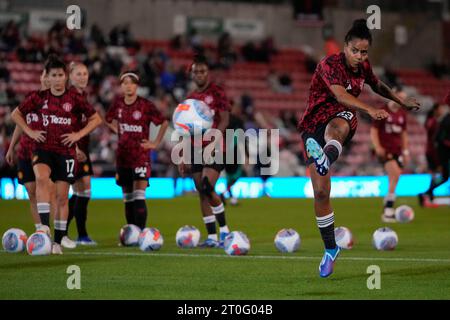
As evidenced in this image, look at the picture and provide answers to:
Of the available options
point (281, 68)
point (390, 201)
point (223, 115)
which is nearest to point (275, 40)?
point (281, 68)

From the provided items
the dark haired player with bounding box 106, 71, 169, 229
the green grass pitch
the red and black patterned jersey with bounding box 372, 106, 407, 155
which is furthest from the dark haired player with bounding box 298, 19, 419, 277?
the red and black patterned jersey with bounding box 372, 106, 407, 155

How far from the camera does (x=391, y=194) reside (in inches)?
773

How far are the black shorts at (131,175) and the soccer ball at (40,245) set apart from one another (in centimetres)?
222

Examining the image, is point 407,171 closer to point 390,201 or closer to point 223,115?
point 390,201

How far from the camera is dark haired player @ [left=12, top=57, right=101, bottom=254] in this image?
41.1 ft

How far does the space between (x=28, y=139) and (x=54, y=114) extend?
40.1 inches

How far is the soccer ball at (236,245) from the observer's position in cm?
1255

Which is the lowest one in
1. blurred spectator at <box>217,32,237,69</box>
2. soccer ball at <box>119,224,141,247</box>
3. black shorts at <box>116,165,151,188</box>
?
soccer ball at <box>119,224,141,247</box>

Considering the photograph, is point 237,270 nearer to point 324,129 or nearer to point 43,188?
point 324,129

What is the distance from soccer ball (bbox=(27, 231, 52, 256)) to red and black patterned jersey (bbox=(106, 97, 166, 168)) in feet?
7.52

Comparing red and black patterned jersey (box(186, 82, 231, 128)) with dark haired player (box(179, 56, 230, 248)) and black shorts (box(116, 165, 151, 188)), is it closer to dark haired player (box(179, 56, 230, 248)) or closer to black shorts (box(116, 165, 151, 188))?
dark haired player (box(179, 56, 230, 248))

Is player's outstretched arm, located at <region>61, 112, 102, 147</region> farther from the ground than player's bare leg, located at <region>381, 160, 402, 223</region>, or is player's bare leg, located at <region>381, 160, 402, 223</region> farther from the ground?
player's outstretched arm, located at <region>61, 112, 102, 147</region>

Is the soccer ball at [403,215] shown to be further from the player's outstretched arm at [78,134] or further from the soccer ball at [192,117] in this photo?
the player's outstretched arm at [78,134]

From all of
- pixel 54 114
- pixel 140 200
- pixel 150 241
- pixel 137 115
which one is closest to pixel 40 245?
pixel 150 241
